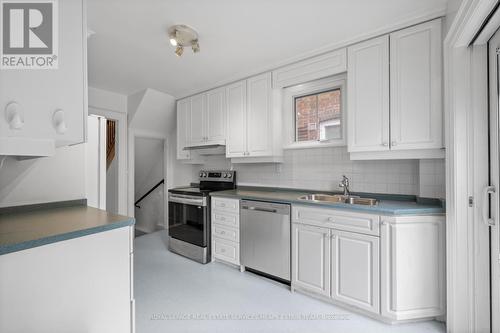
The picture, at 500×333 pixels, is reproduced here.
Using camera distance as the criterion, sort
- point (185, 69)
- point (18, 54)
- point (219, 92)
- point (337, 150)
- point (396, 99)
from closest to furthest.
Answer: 1. point (18, 54)
2. point (396, 99)
3. point (337, 150)
4. point (185, 69)
5. point (219, 92)

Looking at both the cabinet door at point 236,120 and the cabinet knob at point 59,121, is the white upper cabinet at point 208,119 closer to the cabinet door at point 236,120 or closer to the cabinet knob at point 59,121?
the cabinet door at point 236,120

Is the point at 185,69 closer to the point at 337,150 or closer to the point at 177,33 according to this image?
the point at 177,33

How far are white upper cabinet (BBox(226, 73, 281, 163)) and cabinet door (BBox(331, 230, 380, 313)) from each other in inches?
51.6

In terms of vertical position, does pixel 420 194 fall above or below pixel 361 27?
below

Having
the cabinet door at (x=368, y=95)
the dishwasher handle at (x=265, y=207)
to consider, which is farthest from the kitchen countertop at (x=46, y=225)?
the cabinet door at (x=368, y=95)

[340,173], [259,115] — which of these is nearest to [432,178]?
[340,173]

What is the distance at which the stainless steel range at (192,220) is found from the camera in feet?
10.1

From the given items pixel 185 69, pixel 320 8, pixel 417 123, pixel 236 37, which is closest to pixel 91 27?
pixel 185 69

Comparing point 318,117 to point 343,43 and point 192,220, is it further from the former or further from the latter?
point 192,220

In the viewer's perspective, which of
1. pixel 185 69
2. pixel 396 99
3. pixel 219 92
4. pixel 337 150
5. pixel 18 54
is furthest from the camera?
pixel 219 92

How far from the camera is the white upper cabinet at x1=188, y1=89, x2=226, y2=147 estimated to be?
11.0ft

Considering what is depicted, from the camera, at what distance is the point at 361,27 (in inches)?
81.0

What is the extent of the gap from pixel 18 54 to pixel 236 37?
1.69 m

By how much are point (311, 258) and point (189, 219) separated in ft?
5.77
